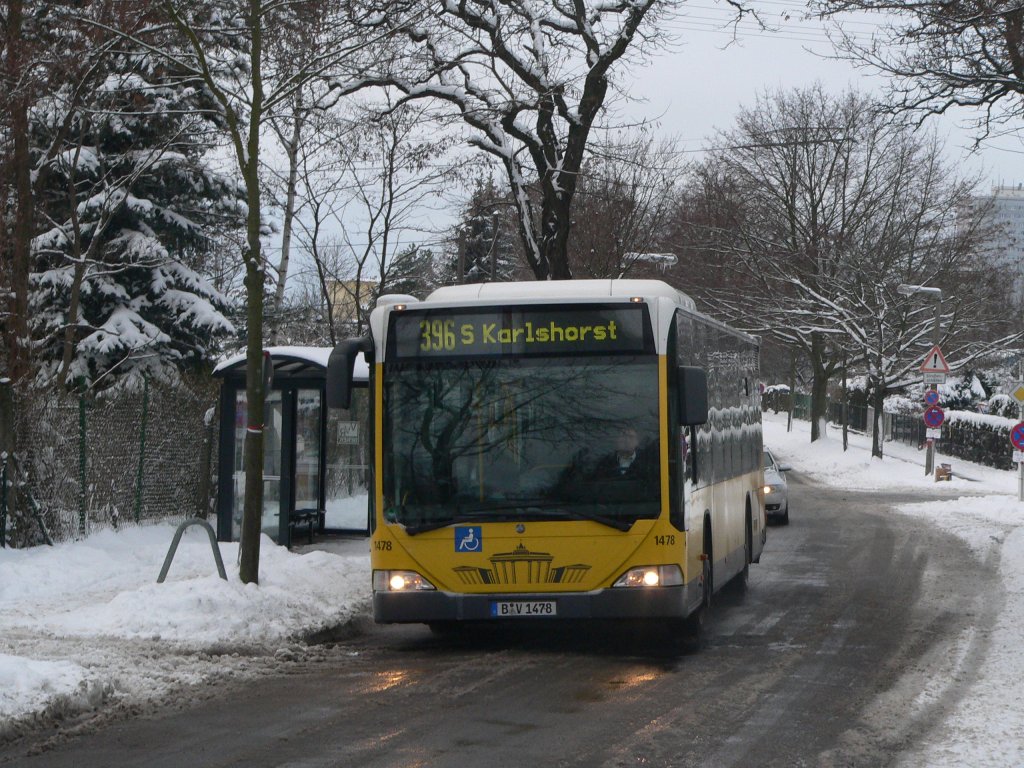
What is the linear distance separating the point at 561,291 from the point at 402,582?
8.60 ft

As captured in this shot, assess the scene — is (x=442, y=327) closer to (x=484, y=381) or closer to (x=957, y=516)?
(x=484, y=381)

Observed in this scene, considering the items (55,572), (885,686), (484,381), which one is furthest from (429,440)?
(55,572)

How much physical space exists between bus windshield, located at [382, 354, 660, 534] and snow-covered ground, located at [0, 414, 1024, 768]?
1697 millimetres

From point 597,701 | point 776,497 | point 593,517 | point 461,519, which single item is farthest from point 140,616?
point 776,497

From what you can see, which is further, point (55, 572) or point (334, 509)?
point (334, 509)

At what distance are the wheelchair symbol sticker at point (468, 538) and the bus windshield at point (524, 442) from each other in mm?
82

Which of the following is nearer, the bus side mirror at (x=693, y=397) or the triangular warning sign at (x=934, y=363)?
the bus side mirror at (x=693, y=397)

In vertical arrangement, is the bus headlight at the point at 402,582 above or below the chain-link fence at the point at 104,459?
below

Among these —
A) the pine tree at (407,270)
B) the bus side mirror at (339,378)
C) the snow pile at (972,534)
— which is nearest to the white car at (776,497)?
the snow pile at (972,534)

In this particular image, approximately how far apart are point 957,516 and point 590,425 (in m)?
20.1

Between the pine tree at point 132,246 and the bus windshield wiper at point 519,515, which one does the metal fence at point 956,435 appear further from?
the bus windshield wiper at point 519,515

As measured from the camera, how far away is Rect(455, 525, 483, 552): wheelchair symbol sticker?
10.8m

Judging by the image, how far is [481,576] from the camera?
10.8 m

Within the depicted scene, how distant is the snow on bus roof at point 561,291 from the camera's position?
11.0 m
